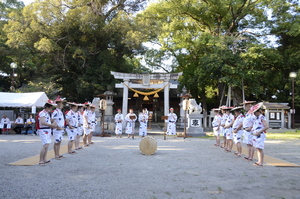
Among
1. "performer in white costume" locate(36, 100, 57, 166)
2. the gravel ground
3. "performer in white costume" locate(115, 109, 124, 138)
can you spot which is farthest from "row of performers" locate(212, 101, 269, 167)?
"performer in white costume" locate(115, 109, 124, 138)

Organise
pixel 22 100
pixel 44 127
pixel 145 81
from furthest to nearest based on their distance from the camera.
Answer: pixel 145 81, pixel 22 100, pixel 44 127

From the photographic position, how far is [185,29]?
2606cm

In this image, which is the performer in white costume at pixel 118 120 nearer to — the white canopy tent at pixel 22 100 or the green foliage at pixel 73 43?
the white canopy tent at pixel 22 100

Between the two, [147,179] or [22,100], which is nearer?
[147,179]

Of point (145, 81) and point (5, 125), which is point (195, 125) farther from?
point (5, 125)

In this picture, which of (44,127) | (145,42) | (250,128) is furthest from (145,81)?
(44,127)

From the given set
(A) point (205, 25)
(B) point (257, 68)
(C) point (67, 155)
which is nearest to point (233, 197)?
(C) point (67, 155)

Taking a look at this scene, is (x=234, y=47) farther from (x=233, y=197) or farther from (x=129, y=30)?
(x=233, y=197)

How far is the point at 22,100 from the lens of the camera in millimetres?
17219

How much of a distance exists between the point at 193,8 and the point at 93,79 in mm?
12055

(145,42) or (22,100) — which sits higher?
(145,42)

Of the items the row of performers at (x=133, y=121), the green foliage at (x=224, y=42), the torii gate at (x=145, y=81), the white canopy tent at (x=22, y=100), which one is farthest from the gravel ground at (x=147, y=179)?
the green foliage at (x=224, y=42)

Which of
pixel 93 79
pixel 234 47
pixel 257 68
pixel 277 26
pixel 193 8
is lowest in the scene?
pixel 93 79

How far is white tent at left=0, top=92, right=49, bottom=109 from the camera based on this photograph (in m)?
16.8
